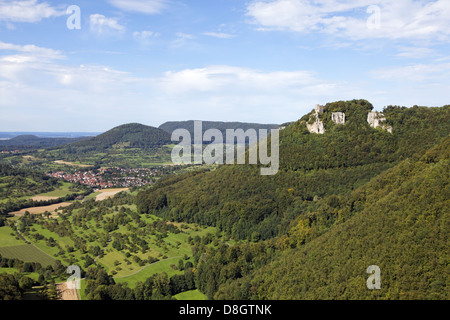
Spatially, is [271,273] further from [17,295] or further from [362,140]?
[362,140]

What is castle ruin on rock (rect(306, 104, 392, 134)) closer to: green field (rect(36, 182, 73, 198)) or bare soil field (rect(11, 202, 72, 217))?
bare soil field (rect(11, 202, 72, 217))

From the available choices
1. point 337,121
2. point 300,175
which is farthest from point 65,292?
point 337,121

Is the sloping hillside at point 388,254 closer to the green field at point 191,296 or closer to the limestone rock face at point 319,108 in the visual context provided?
the green field at point 191,296

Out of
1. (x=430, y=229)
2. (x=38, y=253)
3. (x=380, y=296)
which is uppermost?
(x=430, y=229)

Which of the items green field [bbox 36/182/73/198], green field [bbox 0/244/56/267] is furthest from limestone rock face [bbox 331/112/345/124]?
green field [bbox 36/182/73/198]
